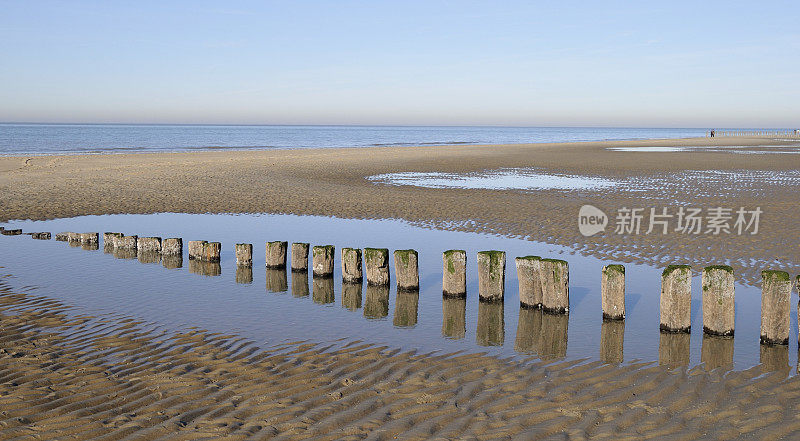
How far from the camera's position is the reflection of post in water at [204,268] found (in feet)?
39.9

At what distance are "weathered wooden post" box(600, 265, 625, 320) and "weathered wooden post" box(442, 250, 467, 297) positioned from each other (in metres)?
2.07

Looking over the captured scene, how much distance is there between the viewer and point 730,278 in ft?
26.5

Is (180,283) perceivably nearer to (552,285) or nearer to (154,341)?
(154,341)

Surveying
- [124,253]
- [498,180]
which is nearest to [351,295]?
[124,253]

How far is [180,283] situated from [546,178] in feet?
72.3

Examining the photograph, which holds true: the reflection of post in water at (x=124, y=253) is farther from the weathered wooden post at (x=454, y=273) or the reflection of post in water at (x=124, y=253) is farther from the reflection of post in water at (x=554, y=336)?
the reflection of post in water at (x=554, y=336)

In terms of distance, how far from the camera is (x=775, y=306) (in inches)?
313

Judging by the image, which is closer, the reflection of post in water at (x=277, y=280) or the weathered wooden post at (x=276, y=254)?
the reflection of post in water at (x=277, y=280)

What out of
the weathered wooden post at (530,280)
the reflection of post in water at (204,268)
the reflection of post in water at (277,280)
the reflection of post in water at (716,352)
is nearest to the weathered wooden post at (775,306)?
the reflection of post in water at (716,352)

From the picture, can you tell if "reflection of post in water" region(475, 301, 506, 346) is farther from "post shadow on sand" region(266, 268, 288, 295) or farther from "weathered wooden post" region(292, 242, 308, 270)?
"weathered wooden post" region(292, 242, 308, 270)

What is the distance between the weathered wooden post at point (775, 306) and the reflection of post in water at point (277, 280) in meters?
6.88

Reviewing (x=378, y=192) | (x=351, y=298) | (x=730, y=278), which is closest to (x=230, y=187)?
(x=378, y=192)

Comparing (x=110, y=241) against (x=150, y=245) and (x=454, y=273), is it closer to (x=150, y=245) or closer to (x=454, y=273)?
(x=150, y=245)

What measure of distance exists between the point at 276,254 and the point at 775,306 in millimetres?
7763
